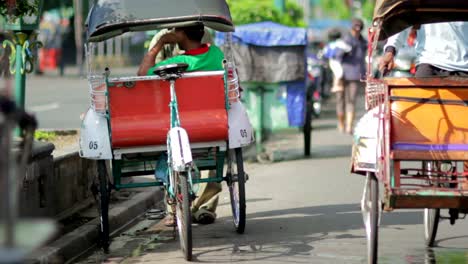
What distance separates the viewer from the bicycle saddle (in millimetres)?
7883

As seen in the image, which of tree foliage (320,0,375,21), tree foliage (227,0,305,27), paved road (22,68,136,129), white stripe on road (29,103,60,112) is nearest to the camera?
tree foliage (227,0,305,27)

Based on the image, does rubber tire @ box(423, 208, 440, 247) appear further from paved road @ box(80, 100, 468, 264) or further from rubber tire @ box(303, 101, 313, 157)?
rubber tire @ box(303, 101, 313, 157)

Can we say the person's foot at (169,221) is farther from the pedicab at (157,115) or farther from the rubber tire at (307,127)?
the rubber tire at (307,127)

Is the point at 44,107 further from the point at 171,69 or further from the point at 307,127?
the point at 171,69

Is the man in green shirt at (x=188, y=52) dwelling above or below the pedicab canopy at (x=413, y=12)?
below

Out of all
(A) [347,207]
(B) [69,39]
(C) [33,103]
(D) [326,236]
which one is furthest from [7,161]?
(B) [69,39]

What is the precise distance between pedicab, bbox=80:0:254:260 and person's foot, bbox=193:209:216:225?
80cm

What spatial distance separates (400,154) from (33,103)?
831 inches

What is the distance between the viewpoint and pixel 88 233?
27.5ft

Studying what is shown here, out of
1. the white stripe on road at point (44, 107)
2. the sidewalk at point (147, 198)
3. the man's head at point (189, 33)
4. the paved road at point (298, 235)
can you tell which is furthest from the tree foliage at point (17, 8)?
the white stripe on road at point (44, 107)

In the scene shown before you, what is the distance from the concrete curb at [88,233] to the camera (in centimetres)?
738

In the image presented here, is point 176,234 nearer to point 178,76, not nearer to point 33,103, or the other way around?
point 178,76

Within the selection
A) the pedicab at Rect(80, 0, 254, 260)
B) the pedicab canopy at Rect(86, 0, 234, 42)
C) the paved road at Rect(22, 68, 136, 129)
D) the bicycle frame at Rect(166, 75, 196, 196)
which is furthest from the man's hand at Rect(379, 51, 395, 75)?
the paved road at Rect(22, 68, 136, 129)

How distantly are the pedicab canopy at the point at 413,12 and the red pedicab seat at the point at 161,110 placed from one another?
1414 mm
